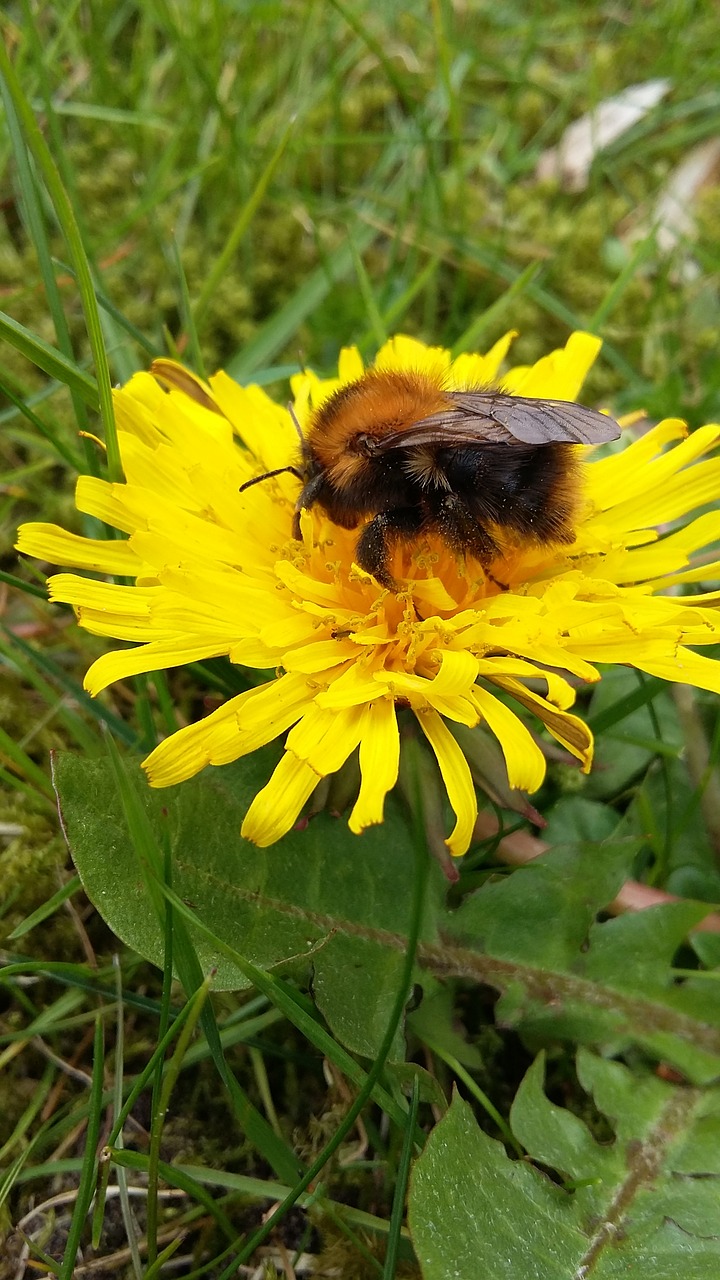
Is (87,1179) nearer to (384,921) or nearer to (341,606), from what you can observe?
(384,921)

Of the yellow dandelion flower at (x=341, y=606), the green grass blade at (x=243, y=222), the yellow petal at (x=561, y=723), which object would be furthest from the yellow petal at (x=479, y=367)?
the yellow petal at (x=561, y=723)

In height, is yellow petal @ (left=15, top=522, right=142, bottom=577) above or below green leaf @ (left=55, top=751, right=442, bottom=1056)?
above

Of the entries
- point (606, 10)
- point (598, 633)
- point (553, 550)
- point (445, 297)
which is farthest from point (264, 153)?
point (598, 633)

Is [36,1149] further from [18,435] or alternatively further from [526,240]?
[526,240]

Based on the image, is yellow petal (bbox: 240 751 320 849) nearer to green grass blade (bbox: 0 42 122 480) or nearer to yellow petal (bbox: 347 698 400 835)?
yellow petal (bbox: 347 698 400 835)

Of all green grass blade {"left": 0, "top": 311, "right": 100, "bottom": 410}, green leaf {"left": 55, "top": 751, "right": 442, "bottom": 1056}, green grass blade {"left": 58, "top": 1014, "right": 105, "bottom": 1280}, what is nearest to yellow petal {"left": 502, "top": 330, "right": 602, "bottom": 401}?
green grass blade {"left": 0, "top": 311, "right": 100, "bottom": 410}

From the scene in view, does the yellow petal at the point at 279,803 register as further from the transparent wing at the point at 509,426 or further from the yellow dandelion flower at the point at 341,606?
the transparent wing at the point at 509,426

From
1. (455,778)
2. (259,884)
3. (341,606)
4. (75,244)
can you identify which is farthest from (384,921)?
(75,244)
